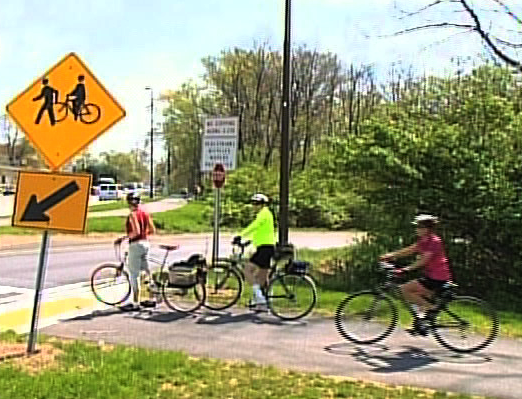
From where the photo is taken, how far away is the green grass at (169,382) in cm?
697

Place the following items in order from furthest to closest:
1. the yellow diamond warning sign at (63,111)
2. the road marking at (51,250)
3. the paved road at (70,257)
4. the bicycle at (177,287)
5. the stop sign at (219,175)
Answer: the road marking at (51,250) → the paved road at (70,257) → the stop sign at (219,175) → the bicycle at (177,287) → the yellow diamond warning sign at (63,111)

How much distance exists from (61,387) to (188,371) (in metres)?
1.28

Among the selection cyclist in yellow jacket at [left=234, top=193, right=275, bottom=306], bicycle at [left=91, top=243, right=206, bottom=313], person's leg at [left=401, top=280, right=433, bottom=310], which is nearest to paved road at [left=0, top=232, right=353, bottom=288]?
bicycle at [left=91, top=243, right=206, bottom=313]

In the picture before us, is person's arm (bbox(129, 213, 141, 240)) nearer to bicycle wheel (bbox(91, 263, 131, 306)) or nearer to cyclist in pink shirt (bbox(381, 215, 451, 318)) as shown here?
bicycle wheel (bbox(91, 263, 131, 306))

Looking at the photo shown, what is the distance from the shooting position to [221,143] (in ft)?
48.8

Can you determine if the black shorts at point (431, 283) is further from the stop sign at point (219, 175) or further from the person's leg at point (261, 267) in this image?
the stop sign at point (219, 175)

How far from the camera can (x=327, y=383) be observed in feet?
24.8

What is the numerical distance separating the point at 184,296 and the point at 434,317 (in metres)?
4.09

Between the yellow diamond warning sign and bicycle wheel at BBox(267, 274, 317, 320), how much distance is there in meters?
4.50

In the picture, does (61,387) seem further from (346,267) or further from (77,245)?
(77,245)

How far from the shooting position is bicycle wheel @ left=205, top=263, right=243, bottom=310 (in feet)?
41.6

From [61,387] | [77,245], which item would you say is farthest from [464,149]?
[77,245]

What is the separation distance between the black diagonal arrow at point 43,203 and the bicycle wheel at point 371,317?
3645mm

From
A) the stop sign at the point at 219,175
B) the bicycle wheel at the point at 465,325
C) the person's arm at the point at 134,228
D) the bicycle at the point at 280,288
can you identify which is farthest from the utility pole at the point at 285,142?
the bicycle wheel at the point at 465,325
